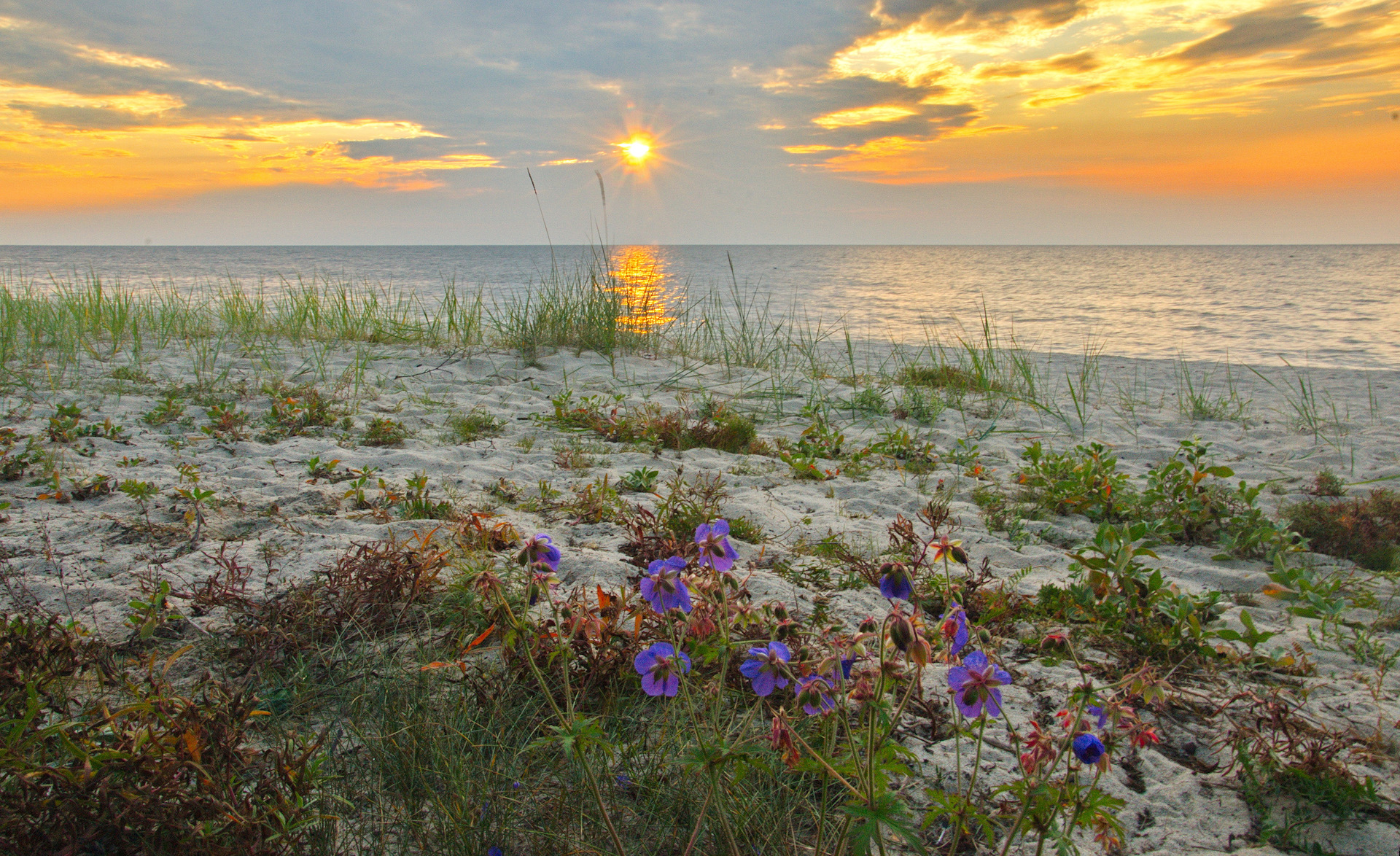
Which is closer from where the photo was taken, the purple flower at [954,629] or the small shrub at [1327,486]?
the purple flower at [954,629]

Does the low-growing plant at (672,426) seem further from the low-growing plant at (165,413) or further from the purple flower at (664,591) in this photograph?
the purple flower at (664,591)

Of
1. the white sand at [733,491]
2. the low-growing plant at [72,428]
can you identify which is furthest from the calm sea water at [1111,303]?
the low-growing plant at [72,428]

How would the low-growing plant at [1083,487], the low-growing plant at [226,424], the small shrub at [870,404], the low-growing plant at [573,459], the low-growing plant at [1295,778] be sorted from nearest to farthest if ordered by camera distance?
the low-growing plant at [1295,778], the low-growing plant at [1083,487], the low-growing plant at [573,459], the low-growing plant at [226,424], the small shrub at [870,404]

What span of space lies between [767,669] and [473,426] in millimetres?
3388

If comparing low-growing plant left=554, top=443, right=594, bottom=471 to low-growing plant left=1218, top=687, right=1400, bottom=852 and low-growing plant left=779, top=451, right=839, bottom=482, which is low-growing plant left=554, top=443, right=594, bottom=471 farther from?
low-growing plant left=1218, top=687, right=1400, bottom=852

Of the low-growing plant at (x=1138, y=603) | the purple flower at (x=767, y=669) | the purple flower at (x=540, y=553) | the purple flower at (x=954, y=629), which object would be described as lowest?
the low-growing plant at (x=1138, y=603)

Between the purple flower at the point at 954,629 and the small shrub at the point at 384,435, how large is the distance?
3.35 m

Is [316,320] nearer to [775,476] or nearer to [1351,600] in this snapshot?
[775,476]

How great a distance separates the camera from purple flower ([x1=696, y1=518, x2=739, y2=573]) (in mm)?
1062

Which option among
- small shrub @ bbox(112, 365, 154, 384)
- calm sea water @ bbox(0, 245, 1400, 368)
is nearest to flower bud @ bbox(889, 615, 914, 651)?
small shrub @ bbox(112, 365, 154, 384)

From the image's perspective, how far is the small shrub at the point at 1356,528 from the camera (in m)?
2.67

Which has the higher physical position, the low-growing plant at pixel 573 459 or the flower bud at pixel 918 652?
the flower bud at pixel 918 652

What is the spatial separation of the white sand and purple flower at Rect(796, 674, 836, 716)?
0.69 metres

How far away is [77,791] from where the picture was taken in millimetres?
1072
